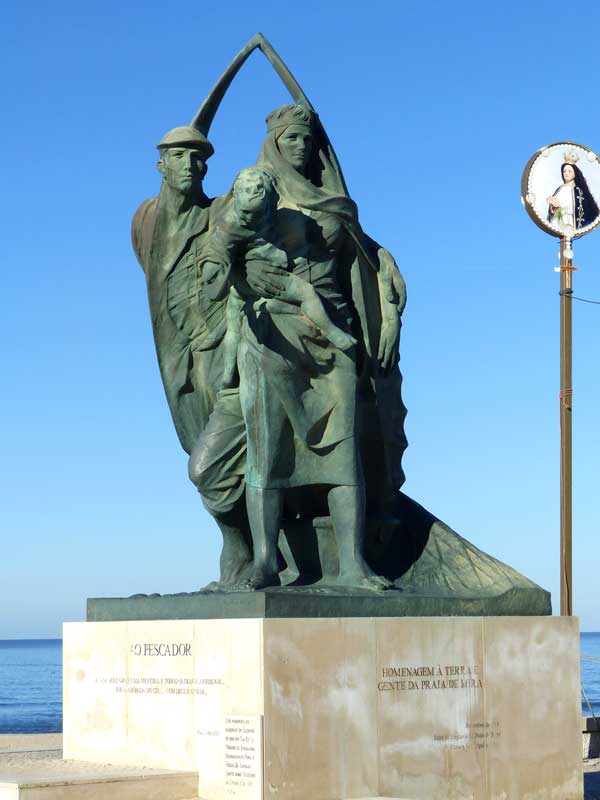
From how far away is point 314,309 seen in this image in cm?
1010

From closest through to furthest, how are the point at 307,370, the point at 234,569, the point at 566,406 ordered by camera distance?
the point at 307,370 → the point at 234,569 → the point at 566,406

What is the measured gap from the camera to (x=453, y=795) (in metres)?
9.91

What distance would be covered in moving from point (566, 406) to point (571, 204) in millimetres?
1762

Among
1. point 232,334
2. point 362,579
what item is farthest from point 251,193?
point 362,579

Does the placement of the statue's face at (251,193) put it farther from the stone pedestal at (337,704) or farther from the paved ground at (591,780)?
the paved ground at (591,780)

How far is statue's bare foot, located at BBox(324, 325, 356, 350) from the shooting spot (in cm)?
1003

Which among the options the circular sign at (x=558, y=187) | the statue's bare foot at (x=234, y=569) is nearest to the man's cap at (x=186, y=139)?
the statue's bare foot at (x=234, y=569)

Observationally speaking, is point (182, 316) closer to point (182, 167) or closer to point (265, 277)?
point (182, 167)

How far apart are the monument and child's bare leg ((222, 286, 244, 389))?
0.01 meters

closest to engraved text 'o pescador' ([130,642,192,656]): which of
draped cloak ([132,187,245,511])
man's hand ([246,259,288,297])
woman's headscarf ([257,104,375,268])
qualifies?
draped cloak ([132,187,245,511])

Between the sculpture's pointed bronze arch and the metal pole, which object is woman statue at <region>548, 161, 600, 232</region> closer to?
the metal pole

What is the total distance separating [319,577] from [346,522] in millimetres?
560

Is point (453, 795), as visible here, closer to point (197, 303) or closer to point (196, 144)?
point (197, 303)

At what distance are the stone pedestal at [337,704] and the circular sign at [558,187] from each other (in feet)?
14.6
